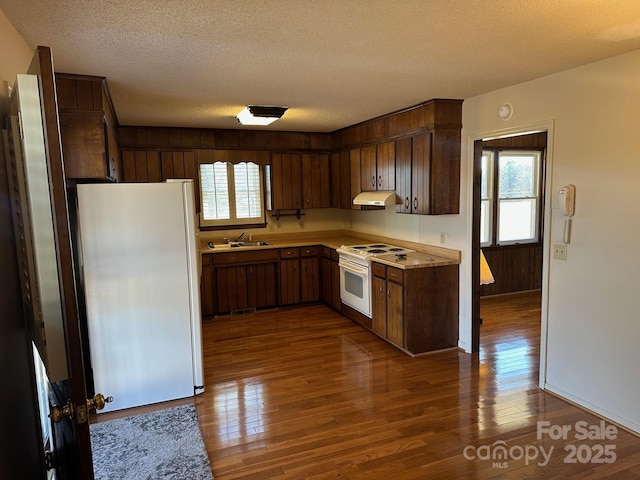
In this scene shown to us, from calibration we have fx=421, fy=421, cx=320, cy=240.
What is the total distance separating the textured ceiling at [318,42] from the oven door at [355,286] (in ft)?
6.53

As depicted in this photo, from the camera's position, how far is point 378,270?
14.7ft

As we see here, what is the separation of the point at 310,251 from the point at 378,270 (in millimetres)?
1646

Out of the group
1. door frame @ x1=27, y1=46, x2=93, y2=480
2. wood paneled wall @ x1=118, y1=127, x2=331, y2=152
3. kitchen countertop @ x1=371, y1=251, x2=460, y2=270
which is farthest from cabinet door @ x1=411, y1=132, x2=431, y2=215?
door frame @ x1=27, y1=46, x2=93, y2=480

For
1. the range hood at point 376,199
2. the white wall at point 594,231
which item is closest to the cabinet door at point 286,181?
the range hood at point 376,199

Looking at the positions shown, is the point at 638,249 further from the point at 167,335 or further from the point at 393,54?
the point at 167,335

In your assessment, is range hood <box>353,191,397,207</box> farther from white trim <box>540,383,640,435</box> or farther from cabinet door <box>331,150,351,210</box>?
white trim <box>540,383,640,435</box>

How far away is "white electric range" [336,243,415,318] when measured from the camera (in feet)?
15.4

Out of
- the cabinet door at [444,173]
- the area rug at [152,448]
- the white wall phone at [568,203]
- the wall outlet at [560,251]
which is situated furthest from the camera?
the cabinet door at [444,173]

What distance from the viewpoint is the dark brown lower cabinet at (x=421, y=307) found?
4.07 metres

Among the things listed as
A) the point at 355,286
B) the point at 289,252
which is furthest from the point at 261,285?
the point at 355,286

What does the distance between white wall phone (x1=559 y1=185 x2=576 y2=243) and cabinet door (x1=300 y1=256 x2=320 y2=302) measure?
11.3 ft

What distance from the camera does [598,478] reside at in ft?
7.79

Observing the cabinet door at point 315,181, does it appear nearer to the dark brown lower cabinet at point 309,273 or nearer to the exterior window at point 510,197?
the dark brown lower cabinet at point 309,273

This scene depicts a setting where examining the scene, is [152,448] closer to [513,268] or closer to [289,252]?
[289,252]
